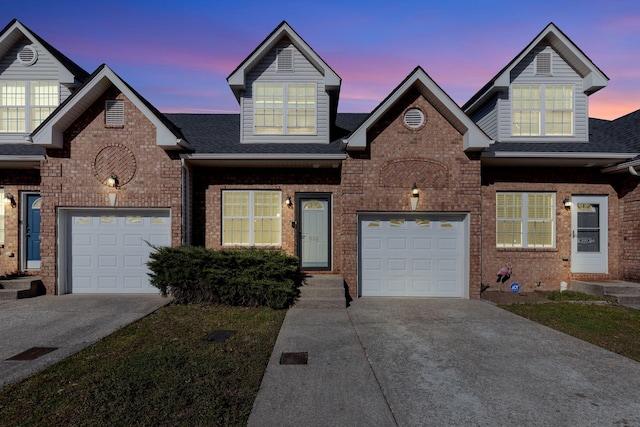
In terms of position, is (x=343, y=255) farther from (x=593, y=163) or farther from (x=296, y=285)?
(x=593, y=163)

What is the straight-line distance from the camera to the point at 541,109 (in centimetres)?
1049

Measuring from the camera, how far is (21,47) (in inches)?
405

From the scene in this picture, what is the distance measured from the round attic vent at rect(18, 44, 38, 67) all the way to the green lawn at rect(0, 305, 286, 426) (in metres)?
9.70

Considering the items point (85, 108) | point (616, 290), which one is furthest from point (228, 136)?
point (616, 290)

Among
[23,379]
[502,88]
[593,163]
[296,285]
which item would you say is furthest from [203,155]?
[593,163]

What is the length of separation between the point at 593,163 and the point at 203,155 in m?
11.5

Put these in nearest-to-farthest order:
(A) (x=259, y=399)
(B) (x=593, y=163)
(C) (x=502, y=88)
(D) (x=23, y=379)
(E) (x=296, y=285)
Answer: (A) (x=259, y=399) < (D) (x=23, y=379) < (E) (x=296, y=285) < (B) (x=593, y=163) < (C) (x=502, y=88)

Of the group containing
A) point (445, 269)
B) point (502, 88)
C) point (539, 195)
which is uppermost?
point (502, 88)

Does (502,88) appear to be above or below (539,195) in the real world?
above

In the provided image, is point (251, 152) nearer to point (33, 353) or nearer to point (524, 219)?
point (33, 353)

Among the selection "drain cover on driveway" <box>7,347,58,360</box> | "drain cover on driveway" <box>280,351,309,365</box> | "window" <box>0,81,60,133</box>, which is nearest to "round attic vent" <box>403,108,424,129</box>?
"drain cover on driveway" <box>280,351,309,365</box>

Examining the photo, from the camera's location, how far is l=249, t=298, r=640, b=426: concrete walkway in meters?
3.42

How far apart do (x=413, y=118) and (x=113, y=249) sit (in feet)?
30.8

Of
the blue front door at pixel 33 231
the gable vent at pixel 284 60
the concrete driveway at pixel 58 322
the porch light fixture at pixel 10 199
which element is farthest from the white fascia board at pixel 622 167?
the porch light fixture at pixel 10 199
